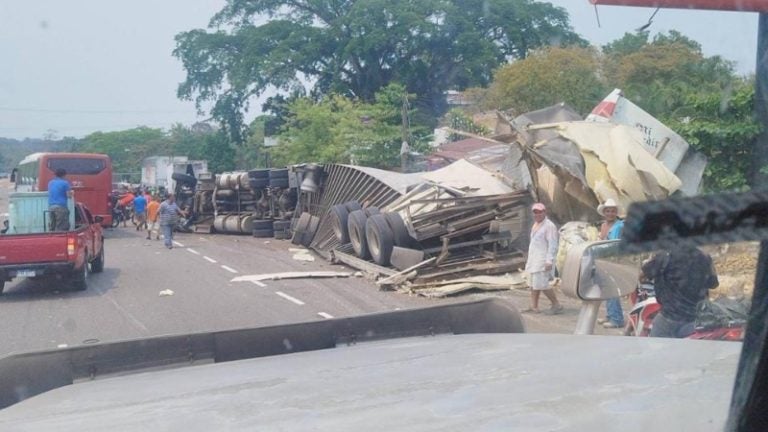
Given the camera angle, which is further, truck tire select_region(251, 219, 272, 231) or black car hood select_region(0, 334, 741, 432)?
truck tire select_region(251, 219, 272, 231)

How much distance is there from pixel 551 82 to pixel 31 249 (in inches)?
566

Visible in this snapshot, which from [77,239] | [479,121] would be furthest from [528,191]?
[479,121]

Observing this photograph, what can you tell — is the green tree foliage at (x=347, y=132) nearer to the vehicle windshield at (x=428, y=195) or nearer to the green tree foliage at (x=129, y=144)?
the vehicle windshield at (x=428, y=195)

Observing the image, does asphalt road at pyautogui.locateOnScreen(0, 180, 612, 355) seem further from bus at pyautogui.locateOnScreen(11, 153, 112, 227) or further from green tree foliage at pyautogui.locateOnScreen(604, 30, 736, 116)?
bus at pyautogui.locateOnScreen(11, 153, 112, 227)

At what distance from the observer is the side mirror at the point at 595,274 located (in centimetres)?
277

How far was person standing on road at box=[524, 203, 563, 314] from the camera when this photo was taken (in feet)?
38.2

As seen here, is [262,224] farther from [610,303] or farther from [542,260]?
[610,303]

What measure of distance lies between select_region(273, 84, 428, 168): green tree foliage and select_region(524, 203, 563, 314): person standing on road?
20.6 m

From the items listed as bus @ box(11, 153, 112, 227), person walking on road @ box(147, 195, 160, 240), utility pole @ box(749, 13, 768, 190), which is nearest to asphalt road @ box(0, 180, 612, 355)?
utility pole @ box(749, 13, 768, 190)

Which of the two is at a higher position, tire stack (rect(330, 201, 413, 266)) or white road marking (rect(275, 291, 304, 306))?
tire stack (rect(330, 201, 413, 266))

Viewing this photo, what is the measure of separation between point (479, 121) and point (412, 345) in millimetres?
27068

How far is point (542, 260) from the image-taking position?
38.7 ft

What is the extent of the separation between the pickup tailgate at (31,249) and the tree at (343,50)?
24.0 m

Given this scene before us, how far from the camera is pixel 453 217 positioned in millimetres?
15695
